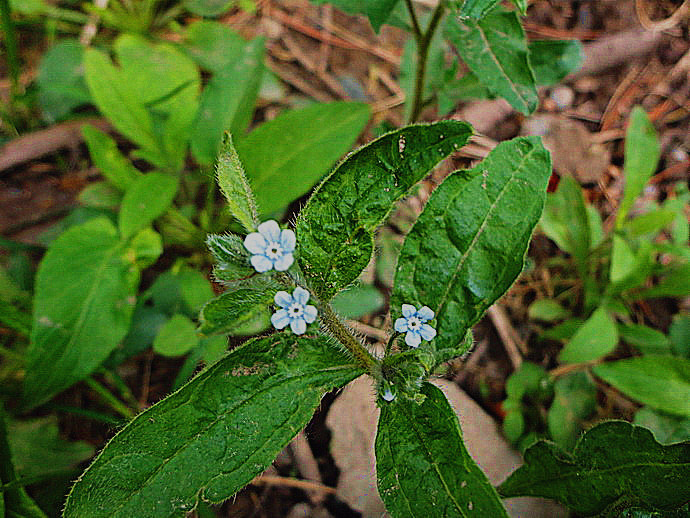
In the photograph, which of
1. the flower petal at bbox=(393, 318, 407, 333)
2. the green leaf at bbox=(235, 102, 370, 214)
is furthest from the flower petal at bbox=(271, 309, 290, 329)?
the green leaf at bbox=(235, 102, 370, 214)

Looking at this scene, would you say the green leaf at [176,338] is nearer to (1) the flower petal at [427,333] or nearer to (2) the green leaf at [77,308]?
(2) the green leaf at [77,308]

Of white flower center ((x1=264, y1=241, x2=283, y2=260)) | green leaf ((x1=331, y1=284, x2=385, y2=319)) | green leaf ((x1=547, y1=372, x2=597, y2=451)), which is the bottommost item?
green leaf ((x1=547, y1=372, x2=597, y2=451))

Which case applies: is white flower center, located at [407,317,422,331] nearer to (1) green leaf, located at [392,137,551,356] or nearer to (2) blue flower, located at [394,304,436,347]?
(2) blue flower, located at [394,304,436,347]

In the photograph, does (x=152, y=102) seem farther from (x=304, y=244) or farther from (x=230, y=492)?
(x=230, y=492)

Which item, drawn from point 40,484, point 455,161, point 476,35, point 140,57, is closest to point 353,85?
point 455,161

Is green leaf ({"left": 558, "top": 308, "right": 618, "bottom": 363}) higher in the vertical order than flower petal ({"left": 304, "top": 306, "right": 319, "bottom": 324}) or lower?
lower

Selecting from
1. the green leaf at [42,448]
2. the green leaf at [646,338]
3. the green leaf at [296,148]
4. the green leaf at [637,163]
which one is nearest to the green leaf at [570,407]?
the green leaf at [646,338]
